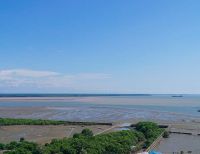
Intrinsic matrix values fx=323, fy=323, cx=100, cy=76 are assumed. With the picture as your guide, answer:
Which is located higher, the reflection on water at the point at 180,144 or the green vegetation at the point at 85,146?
the green vegetation at the point at 85,146

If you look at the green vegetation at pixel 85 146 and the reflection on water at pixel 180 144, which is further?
the reflection on water at pixel 180 144

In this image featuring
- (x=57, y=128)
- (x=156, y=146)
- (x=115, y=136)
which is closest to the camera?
(x=115, y=136)

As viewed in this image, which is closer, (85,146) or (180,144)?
(85,146)

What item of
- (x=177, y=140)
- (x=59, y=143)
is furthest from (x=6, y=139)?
(x=177, y=140)

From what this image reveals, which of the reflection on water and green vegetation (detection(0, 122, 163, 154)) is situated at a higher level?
green vegetation (detection(0, 122, 163, 154))

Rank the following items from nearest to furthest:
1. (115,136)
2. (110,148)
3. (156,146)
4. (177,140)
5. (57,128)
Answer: (110,148), (115,136), (156,146), (177,140), (57,128)

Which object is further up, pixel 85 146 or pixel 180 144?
pixel 85 146

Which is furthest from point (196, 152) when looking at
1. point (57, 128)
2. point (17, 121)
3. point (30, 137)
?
point (17, 121)

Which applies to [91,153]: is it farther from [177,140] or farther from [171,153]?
[177,140]

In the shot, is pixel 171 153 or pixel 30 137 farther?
pixel 30 137

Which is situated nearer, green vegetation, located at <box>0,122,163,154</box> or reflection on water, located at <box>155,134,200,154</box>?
green vegetation, located at <box>0,122,163,154</box>
